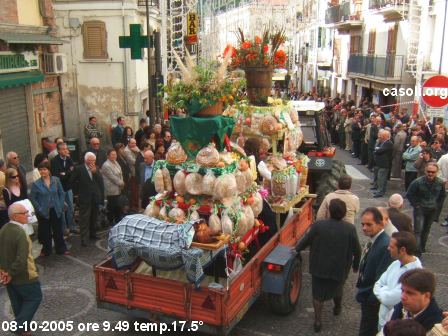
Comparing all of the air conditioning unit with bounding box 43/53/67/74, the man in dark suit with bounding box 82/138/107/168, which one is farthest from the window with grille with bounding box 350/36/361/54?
the man in dark suit with bounding box 82/138/107/168

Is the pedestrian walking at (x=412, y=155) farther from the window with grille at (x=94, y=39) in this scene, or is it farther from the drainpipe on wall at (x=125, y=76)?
the window with grille at (x=94, y=39)

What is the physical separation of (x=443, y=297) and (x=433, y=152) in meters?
5.36

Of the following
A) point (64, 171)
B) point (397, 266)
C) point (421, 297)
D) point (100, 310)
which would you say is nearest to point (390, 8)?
point (64, 171)

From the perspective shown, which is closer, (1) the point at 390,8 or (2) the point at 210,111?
(2) the point at 210,111

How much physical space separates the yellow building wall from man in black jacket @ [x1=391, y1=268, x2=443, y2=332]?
12231mm

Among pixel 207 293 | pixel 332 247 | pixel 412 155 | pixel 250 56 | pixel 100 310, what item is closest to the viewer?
pixel 207 293

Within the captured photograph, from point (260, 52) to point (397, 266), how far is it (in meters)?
4.70

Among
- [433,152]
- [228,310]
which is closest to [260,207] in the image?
[228,310]

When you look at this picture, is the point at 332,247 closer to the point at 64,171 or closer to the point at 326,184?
the point at 326,184

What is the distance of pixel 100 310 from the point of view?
21.0ft

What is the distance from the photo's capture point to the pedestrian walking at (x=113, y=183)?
9109 millimetres

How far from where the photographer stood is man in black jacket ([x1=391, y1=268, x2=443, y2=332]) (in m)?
3.34

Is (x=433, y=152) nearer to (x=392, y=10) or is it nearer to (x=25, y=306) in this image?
(x=25, y=306)

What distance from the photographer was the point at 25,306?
5496 millimetres
